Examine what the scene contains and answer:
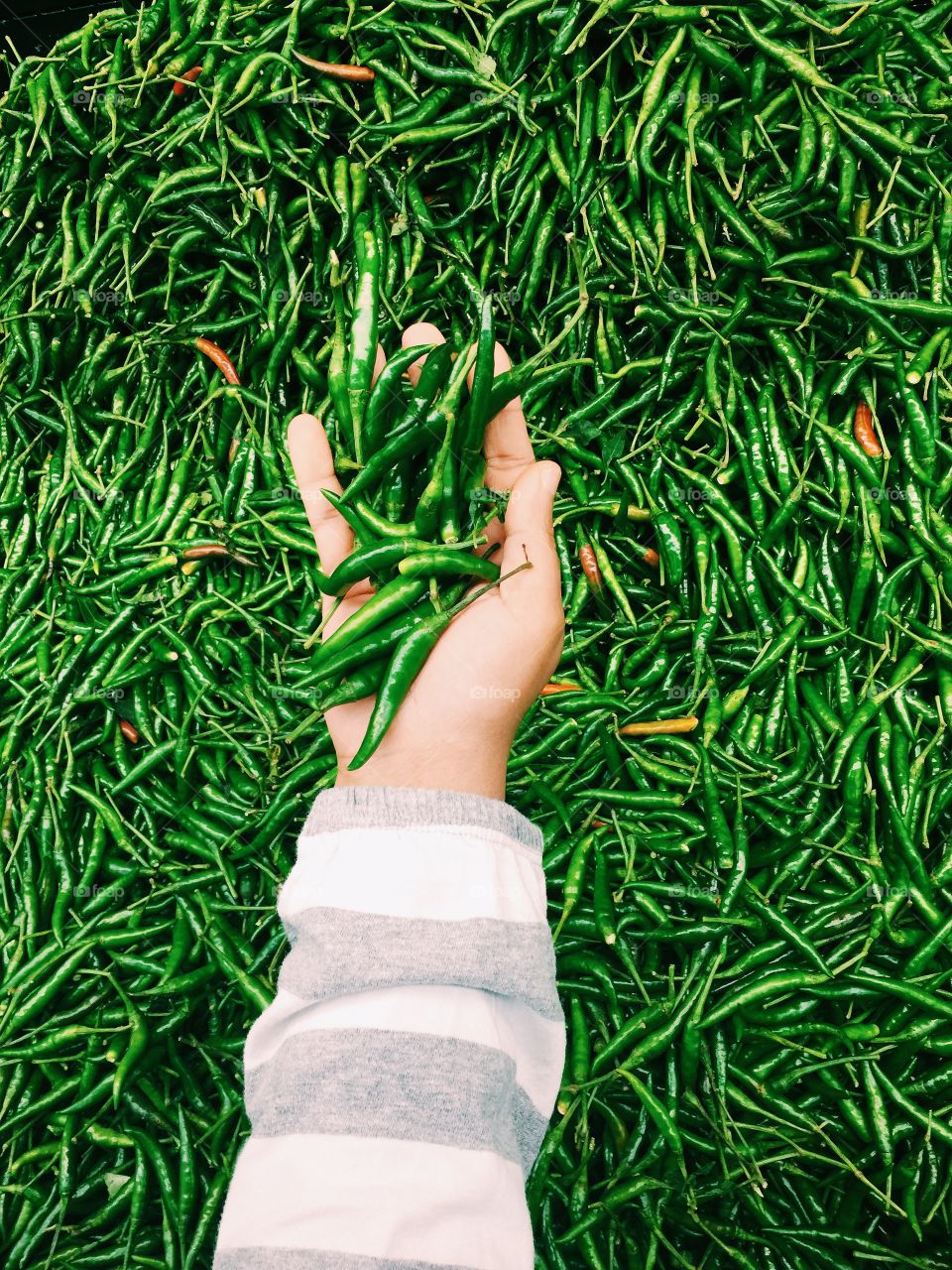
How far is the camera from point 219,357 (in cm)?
361

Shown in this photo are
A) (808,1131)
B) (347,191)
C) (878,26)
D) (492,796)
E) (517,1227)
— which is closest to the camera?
(517,1227)

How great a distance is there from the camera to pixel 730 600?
3197 millimetres

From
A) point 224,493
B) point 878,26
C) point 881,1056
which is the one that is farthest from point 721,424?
point 881,1056

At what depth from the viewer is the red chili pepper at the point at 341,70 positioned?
339 cm

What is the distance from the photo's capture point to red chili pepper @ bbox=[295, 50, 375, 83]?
11.1ft

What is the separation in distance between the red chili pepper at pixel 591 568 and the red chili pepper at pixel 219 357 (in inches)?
68.9

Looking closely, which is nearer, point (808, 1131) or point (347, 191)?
point (808, 1131)

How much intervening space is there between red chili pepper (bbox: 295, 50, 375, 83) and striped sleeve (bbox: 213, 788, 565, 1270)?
3.23 m

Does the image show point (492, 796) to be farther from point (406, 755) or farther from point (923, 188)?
point (923, 188)

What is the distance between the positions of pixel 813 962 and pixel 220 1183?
84.3 inches

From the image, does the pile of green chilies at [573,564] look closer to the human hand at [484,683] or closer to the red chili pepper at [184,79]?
the red chili pepper at [184,79]

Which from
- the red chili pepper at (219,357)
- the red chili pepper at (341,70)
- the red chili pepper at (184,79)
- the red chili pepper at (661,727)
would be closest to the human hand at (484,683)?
the red chili pepper at (661,727)

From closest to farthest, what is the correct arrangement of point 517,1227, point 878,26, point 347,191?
point 517,1227 < point 878,26 < point 347,191

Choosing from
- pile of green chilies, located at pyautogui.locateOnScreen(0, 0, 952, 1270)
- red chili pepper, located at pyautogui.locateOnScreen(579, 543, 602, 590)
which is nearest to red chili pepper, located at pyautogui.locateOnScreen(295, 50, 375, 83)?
pile of green chilies, located at pyautogui.locateOnScreen(0, 0, 952, 1270)
